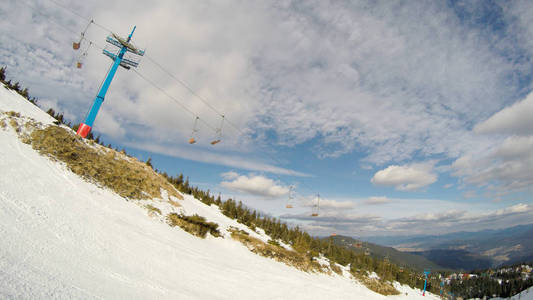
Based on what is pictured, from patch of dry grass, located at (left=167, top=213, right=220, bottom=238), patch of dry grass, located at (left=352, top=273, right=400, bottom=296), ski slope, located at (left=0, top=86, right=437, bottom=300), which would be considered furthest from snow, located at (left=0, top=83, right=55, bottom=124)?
patch of dry grass, located at (left=352, top=273, right=400, bottom=296)

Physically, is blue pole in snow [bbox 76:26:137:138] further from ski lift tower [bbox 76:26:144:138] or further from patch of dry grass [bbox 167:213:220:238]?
patch of dry grass [bbox 167:213:220:238]

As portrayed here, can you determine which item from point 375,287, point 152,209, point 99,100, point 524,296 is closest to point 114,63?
point 99,100

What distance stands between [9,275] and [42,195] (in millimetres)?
9532

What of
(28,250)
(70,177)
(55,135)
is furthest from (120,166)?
(28,250)

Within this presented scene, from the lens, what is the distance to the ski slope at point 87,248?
22.3ft

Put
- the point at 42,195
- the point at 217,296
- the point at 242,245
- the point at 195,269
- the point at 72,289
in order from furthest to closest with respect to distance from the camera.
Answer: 1. the point at 242,245
2. the point at 195,269
3. the point at 42,195
4. the point at 217,296
5. the point at 72,289

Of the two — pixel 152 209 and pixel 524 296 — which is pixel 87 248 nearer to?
pixel 152 209

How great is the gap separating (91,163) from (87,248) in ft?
47.1

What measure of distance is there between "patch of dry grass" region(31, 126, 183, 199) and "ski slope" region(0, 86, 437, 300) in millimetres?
1235

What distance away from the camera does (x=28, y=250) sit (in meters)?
7.59

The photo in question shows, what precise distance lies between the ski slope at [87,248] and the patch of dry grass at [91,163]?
4.05ft

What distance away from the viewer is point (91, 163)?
70.3ft

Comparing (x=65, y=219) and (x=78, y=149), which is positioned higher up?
(x=78, y=149)

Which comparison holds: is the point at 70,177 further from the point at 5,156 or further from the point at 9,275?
the point at 9,275
